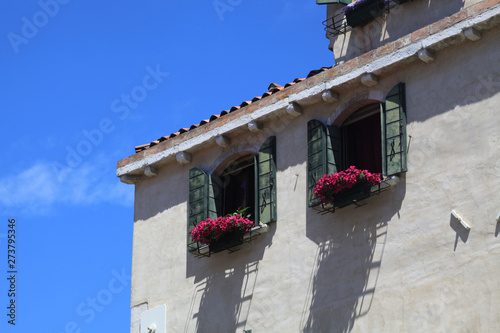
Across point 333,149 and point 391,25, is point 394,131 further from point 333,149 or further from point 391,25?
point 391,25

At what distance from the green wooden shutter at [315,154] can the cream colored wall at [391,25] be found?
1.30 meters

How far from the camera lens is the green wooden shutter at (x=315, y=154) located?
18.1 meters

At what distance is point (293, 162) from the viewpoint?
18797 millimetres

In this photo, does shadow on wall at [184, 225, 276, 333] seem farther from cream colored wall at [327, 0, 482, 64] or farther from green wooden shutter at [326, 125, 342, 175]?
cream colored wall at [327, 0, 482, 64]

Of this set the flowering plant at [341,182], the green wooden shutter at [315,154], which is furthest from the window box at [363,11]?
the flowering plant at [341,182]

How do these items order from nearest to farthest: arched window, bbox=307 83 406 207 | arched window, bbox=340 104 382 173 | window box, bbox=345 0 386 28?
arched window, bbox=307 83 406 207 < arched window, bbox=340 104 382 173 < window box, bbox=345 0 386 28

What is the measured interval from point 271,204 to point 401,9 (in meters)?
3.61

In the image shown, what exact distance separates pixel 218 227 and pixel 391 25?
162 inches

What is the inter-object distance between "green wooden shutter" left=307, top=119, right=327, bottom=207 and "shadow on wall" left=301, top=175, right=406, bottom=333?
0.57 meters

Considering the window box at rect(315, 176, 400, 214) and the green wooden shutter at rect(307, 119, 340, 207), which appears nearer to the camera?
the window box at rect(315, 176, 400, 214)

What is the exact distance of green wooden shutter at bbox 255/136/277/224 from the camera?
18.8 m

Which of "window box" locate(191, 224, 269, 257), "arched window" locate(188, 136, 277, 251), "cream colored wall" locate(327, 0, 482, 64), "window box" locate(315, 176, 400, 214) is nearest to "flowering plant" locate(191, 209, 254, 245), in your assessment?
"window box" locate(191, 224, 269, 257)

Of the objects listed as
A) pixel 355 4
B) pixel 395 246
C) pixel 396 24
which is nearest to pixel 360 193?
pixel 395 246

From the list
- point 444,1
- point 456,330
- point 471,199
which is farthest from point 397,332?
point 444,1
